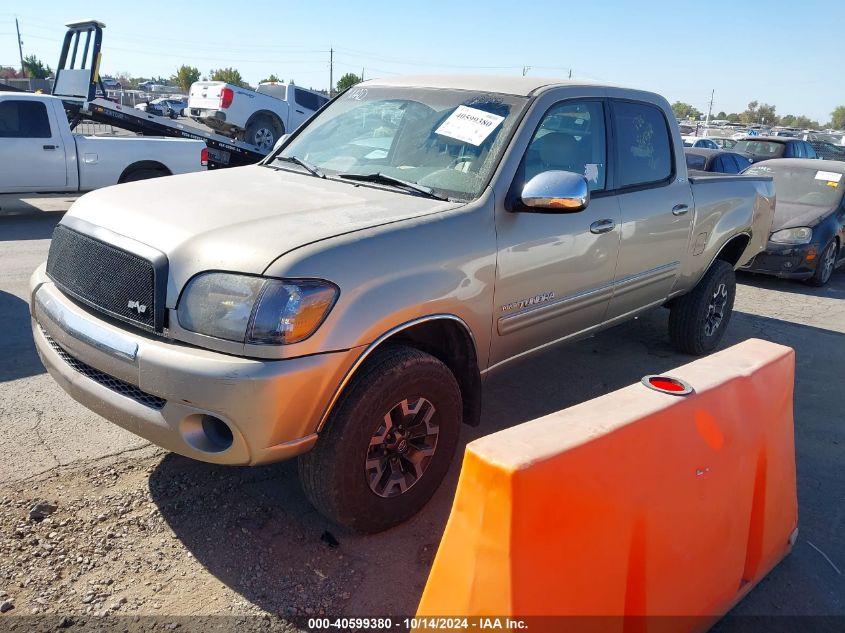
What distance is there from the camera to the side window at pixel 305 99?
18.3m

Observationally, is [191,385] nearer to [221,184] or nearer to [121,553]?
[121,553]

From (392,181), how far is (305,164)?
71 centimetres

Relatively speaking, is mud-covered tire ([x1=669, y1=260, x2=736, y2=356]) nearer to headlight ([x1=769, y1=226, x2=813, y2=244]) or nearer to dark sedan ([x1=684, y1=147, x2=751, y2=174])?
headlight ([x1=769, y1=226, x2=813, y2=244])

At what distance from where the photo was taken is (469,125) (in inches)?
140

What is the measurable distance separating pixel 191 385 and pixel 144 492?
108 cm

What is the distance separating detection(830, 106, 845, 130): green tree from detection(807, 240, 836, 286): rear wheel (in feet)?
314

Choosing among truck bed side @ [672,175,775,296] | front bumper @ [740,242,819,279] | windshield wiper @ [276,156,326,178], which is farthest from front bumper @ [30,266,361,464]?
front bumper @ [740,242,819,279]

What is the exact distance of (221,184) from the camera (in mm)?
3521

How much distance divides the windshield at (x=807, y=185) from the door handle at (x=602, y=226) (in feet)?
21.9

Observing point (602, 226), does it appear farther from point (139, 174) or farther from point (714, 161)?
point (714, 161)

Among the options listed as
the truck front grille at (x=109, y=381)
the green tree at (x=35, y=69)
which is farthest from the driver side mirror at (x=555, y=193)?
the green tree at (x=35, y=69)

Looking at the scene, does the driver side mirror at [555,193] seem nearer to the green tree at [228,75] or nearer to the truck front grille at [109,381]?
the truck front grille at [109,381]

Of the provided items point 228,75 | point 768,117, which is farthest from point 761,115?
point 228,75

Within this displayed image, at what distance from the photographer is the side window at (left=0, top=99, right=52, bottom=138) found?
9531mm
